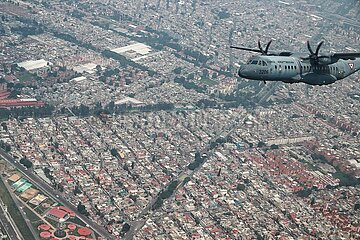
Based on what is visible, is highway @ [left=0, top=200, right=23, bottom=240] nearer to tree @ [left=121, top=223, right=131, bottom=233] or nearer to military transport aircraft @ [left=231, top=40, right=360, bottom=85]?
tree @ [left=121, top=223, right=131, bottom=233]

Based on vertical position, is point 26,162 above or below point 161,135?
below

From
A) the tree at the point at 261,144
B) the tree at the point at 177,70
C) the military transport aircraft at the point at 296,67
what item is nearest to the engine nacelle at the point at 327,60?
the military transport aircraft at the point at 296,67

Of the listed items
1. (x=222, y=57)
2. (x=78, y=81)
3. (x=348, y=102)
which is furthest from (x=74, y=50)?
(x=348, y=102)

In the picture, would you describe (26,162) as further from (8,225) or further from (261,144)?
(261,144)

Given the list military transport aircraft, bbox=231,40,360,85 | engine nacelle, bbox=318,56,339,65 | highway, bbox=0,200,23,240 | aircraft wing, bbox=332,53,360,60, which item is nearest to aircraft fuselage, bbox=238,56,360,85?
military transport aircraft, bbox=231,40,360,85

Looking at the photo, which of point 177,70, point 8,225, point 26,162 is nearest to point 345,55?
point 8,225

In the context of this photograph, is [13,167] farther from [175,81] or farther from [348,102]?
[348,102]
